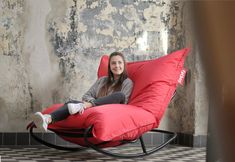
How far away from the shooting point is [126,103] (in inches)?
164

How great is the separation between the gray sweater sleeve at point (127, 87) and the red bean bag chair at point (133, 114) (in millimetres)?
45

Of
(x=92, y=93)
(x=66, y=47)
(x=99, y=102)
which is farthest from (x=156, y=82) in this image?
(x=66, y=47)

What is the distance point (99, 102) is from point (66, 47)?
3.70ft

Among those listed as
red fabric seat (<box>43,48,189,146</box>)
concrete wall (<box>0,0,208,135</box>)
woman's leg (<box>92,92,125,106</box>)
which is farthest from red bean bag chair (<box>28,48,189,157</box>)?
concrete wall (<box>0,0,208,135</box>)

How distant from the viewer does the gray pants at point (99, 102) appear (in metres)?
3.86

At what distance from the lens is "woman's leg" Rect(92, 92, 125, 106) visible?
402cm

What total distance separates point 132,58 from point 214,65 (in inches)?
192

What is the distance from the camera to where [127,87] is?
4242mm

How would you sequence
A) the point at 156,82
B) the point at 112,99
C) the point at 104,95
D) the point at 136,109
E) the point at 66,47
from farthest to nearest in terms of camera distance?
1. the point at 66,47
2. the point at 104,95
3. the point at 156,82
4. the point at 112,99
5. the point at 136,109

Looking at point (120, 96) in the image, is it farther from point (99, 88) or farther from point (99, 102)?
point (99, 88)

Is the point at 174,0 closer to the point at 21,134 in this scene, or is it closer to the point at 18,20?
the point at 18,20

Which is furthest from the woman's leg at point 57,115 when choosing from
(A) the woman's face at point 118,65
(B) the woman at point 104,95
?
(A) the woman's face at point 118,65

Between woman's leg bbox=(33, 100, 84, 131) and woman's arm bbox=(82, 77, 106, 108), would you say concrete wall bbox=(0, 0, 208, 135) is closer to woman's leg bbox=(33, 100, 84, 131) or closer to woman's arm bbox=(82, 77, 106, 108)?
woman's arm bbox=(82, 77, 106, 108)

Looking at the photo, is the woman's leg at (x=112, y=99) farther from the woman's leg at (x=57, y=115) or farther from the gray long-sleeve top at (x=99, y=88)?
the woman's leg at (x=57, y=115)
